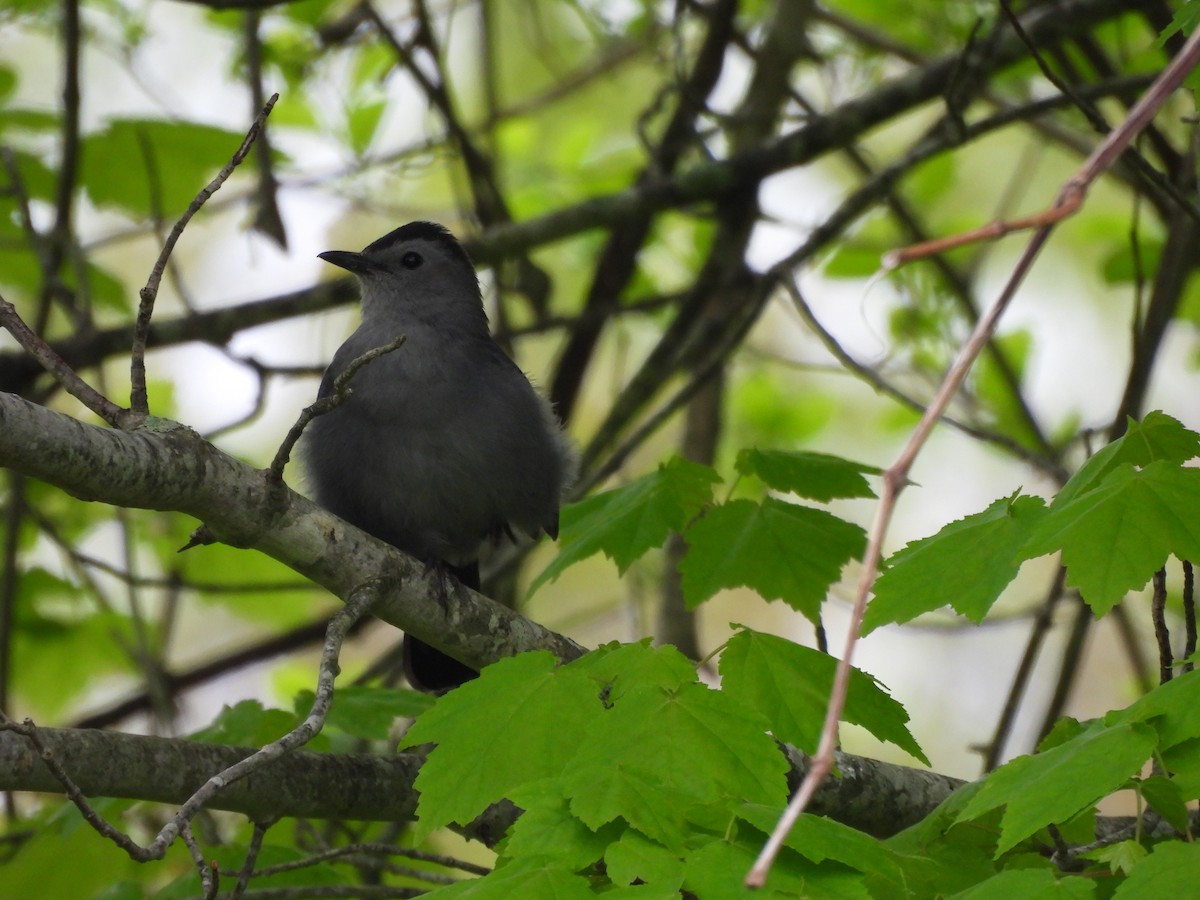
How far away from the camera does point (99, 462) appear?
2232 millimetres

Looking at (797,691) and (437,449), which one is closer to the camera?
(797,691)

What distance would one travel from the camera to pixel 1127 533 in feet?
6.85

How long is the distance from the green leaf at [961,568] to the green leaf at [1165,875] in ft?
1.69

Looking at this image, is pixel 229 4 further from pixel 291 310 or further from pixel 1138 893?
pixel 1138 893

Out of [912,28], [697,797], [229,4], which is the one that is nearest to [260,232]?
[229,4]

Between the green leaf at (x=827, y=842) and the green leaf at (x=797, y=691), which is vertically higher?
the green leaf at (x=797, y=691)

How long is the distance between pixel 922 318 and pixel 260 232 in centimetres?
290

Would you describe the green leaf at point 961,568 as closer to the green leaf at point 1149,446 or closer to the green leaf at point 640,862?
the green leaf at point 1149,446

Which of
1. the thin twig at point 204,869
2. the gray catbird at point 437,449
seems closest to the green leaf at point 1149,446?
the thin twig at point 204,869

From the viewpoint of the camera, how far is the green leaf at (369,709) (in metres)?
3.31

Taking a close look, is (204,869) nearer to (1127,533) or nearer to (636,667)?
(636,667)

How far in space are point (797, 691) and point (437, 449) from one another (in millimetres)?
2057

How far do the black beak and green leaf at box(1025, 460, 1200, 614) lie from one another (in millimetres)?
3391

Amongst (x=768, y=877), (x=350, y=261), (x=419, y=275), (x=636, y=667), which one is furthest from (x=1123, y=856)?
(x=350, y=261)
